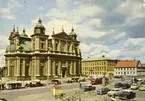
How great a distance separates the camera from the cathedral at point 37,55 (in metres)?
74.3

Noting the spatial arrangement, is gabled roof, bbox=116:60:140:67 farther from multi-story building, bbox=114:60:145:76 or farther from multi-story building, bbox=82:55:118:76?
multi-story building, bbox=82:55:118:76

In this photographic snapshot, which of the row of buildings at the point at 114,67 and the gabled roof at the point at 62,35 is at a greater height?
the gabled roof at the point at 62,35

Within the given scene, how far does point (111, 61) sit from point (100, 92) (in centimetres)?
9431

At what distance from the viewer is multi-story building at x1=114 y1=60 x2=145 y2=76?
127m

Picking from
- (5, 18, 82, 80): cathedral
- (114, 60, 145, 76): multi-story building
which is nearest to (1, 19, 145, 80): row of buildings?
(5, 18, 82, 80): cathedral

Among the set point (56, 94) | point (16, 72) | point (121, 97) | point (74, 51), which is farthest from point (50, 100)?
point (74, 51)

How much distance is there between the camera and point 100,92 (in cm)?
4103

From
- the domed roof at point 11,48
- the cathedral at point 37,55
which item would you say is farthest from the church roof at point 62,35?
the domed roof at point 11,48

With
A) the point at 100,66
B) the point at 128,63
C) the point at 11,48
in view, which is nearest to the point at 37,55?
the point at 11,48

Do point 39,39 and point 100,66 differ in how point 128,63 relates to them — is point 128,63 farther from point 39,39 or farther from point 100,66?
point 39,39

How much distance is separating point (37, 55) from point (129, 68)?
65.1 meters

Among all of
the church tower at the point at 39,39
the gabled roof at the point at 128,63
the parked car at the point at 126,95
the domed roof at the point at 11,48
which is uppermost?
the church tower at the point at 39,39

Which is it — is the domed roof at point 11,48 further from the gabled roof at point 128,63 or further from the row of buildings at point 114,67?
the gabled roof at point 128,63

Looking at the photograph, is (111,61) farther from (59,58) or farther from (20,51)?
(20,51)
